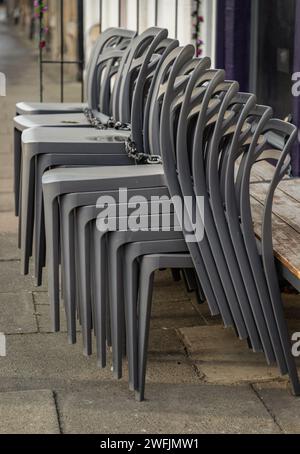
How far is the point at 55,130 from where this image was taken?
17.3 ft

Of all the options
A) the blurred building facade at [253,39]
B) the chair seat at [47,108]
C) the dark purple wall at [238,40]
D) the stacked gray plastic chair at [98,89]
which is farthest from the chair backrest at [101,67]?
the dark purple wall at [238,40]

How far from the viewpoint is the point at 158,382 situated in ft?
13.7

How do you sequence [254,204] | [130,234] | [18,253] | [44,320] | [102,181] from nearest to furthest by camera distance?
[130,234]
[102,181]
[254,204]
[44,320]
[18,253]

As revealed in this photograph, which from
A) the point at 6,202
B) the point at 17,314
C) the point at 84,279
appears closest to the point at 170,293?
the point at 17,314

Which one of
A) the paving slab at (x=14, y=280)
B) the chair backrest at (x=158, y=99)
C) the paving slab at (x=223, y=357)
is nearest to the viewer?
the paving slab at (x=223, y=357)

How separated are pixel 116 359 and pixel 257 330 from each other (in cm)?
54

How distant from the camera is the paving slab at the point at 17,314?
4816mm

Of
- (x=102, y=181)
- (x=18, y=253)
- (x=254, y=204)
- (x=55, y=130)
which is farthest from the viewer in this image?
(x=18, y=253)

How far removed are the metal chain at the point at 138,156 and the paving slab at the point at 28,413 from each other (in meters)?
1.16

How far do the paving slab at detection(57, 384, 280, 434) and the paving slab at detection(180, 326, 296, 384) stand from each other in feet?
0.44

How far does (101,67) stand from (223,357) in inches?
95.5

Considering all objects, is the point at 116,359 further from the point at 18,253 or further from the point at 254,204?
the point at 18,253

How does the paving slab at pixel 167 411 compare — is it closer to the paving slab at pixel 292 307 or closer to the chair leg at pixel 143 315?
the chair leg at pixel 143 315
